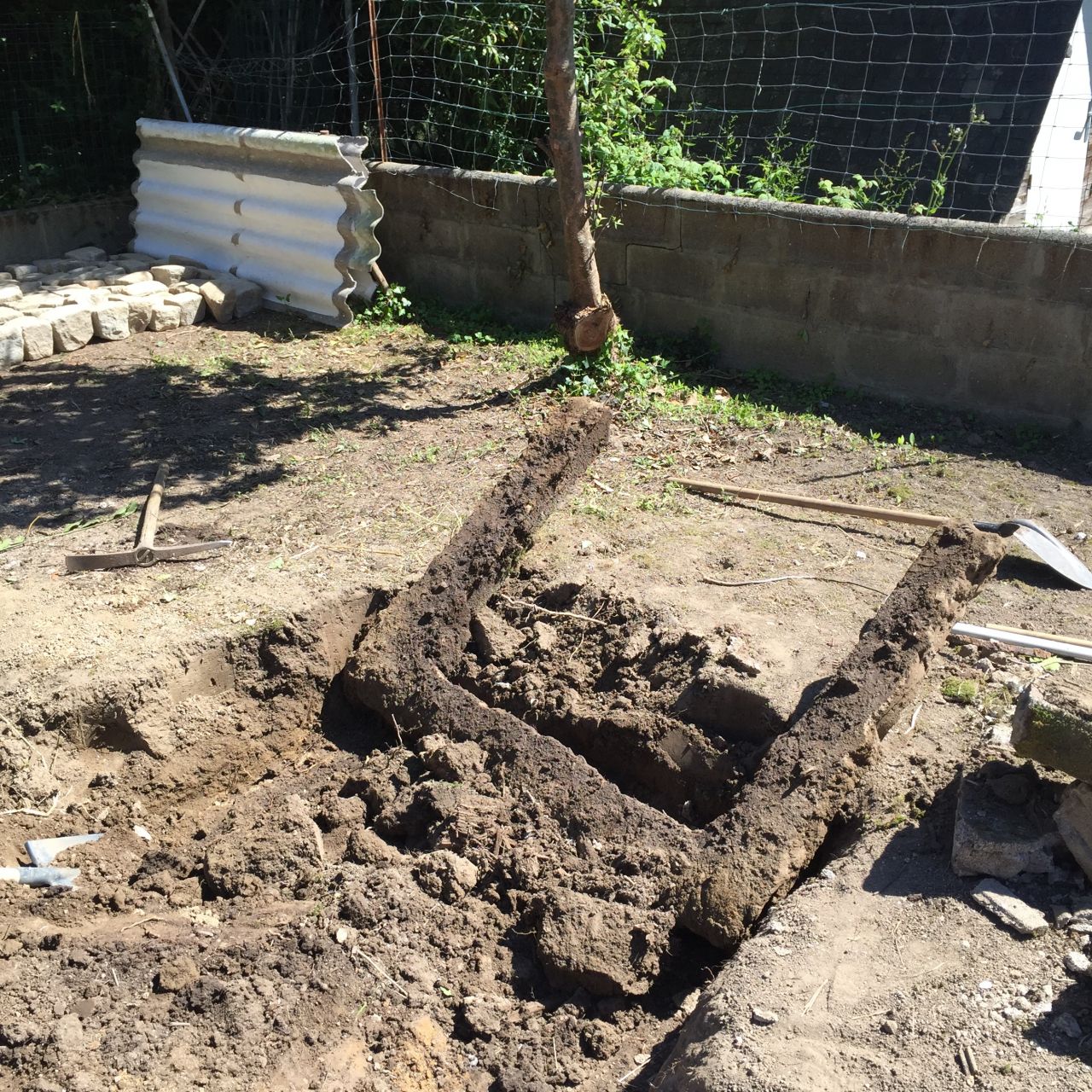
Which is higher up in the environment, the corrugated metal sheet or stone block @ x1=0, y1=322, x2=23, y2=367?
the corrugated metal sheet

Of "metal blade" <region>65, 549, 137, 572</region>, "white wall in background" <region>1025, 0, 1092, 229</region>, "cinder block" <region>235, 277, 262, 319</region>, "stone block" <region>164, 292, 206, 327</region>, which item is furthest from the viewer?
"white wall in background" <region>1025, 0, 1092, 229</region>

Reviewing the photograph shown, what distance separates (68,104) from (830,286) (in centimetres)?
756

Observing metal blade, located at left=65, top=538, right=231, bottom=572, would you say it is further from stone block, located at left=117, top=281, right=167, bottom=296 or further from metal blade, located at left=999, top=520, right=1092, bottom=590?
stone block, located at left=117, top=281, right=167, bottom=296

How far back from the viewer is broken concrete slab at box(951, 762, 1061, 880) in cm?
283

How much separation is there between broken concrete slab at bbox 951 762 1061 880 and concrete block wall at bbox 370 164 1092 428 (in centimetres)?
341

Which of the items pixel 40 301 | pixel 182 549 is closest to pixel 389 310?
pixel 40 301

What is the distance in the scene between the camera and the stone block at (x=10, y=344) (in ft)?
23.7

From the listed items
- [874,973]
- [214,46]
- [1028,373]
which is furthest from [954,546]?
[214,46]

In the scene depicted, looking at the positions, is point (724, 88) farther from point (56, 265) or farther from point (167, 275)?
point (56, 265)

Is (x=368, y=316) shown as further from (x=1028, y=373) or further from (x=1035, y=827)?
(x=1035, y=827)

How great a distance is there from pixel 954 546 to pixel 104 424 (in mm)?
4867

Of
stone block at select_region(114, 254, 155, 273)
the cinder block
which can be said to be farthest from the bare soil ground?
stone block at select_region(114, 254, 155, 273)

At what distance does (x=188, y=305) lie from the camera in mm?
8055

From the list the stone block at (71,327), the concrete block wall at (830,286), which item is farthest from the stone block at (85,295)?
the concrete block wall at (830,286)
